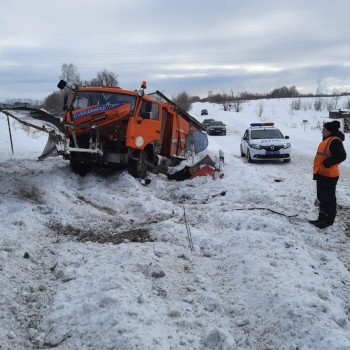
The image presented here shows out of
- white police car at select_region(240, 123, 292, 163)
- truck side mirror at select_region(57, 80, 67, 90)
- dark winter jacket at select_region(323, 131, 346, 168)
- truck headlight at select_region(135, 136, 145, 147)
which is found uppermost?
truck side mirror at select_region(57, 80, 67, 90)

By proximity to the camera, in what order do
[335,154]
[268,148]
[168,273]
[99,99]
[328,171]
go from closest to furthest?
1. [168,273]
2. [335,154]
3. [328,171]
4. [99,99]
5. [268,148]

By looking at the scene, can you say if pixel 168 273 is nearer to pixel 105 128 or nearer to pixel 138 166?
pixel 105 128

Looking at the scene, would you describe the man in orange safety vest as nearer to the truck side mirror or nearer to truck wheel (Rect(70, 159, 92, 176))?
truck wheel (Rect(70, 159, 92, 176))

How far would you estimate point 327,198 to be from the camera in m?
6.71

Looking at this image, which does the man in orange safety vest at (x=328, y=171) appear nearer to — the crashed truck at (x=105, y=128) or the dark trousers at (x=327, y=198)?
the dark trousers at (x=327, y=198)

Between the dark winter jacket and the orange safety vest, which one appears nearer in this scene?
the dark winter jacket

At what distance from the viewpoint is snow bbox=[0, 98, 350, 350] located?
3.46m

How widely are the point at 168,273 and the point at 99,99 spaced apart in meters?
6.93

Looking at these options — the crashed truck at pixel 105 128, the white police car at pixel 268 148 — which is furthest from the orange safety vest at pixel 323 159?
the white police car at pixel 268 148

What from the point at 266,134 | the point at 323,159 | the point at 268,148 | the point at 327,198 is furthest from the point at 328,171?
the point at 266,134

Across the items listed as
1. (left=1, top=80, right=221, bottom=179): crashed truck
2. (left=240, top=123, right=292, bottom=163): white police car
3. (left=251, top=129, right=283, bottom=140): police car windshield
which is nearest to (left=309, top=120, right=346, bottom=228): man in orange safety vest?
(left=1, top=80, right=221, bottom=179): crashed truck

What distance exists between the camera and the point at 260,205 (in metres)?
7.82

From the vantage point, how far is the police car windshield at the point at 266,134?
1752 centimetres

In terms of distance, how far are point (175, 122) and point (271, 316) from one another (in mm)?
9807
